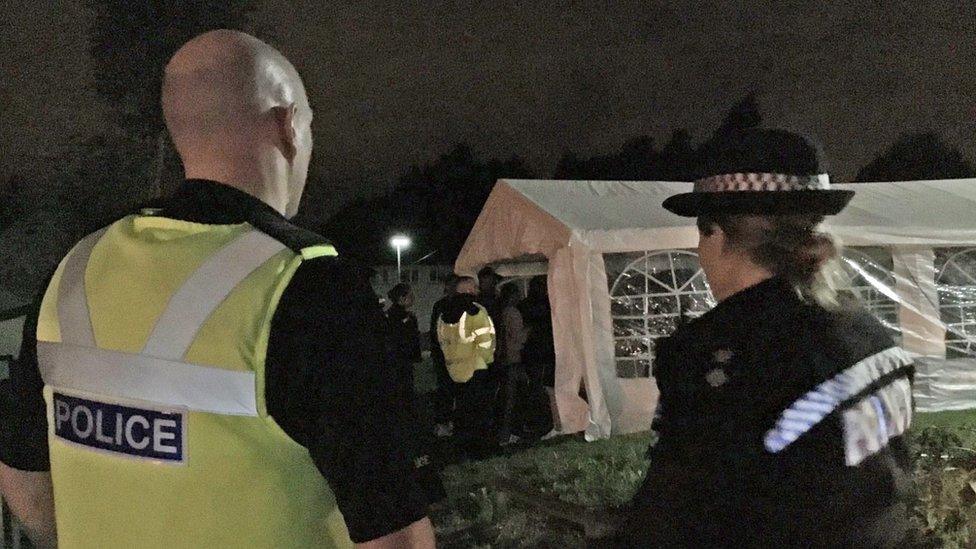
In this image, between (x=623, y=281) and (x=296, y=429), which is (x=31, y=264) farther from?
(x=296, y=429)

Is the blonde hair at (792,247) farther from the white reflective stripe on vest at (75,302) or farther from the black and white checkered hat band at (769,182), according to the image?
the white reflective stripe on vest at (75,302)

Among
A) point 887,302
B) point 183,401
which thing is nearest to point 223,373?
point 183,401

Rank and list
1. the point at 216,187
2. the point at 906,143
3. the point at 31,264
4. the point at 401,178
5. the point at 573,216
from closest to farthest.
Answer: the point at 216,187, the point at 573,216, the point at 31,264, the point at 906,143, the point at 401,178

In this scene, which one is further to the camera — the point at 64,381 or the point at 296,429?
the point at 64,381

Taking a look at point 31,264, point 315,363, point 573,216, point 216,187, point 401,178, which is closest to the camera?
point 315,363

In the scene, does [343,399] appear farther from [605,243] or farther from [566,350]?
[566,350]

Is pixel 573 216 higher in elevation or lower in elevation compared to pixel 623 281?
higher

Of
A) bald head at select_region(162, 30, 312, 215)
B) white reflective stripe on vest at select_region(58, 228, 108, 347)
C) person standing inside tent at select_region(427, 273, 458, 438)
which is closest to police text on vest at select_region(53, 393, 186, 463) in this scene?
white reflective stripe on vest at select_region(58, 228, 108, 347)

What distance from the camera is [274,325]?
114 cm

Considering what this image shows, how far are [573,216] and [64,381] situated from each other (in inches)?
278

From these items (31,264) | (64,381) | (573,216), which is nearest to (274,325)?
(64,381)

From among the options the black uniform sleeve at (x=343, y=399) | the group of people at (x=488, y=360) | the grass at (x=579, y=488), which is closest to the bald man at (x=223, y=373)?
the black uniform sleeve at (x=343, y=399)

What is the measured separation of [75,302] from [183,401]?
289 millimetres

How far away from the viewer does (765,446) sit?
4.62 ft
